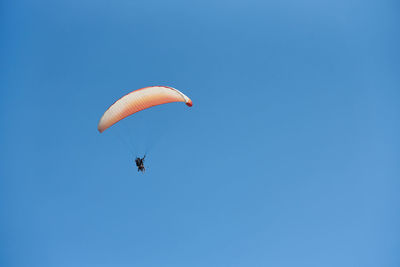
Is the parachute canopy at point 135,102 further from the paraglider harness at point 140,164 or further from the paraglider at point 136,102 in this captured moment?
the paraglider harness at point 140,164

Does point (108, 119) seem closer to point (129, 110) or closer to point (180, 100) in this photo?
point (129, 110)

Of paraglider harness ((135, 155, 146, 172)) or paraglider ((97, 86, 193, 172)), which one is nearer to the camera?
paraglider ((97, 86, 193, 172))

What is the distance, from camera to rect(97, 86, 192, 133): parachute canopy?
1354cm

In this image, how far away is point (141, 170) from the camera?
15.3 metres

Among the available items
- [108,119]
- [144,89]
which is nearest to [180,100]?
[144,89]

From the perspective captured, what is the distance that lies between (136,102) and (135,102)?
0.17ft

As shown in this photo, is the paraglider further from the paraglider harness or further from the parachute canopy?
the paraglider harness

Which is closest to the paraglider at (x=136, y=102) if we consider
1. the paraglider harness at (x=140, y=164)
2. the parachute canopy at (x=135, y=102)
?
the parachute canopy at (x=135, y=102)

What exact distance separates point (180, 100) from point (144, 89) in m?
2.01

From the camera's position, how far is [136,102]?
1353cm

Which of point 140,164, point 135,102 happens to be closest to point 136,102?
point 135,102

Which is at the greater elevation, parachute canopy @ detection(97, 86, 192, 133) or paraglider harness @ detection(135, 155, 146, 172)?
parachute canopy @ detection(97, 86, 192, 133)

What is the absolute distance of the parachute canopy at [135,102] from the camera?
13539mm

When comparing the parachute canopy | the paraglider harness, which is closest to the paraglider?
the parachute canopy
